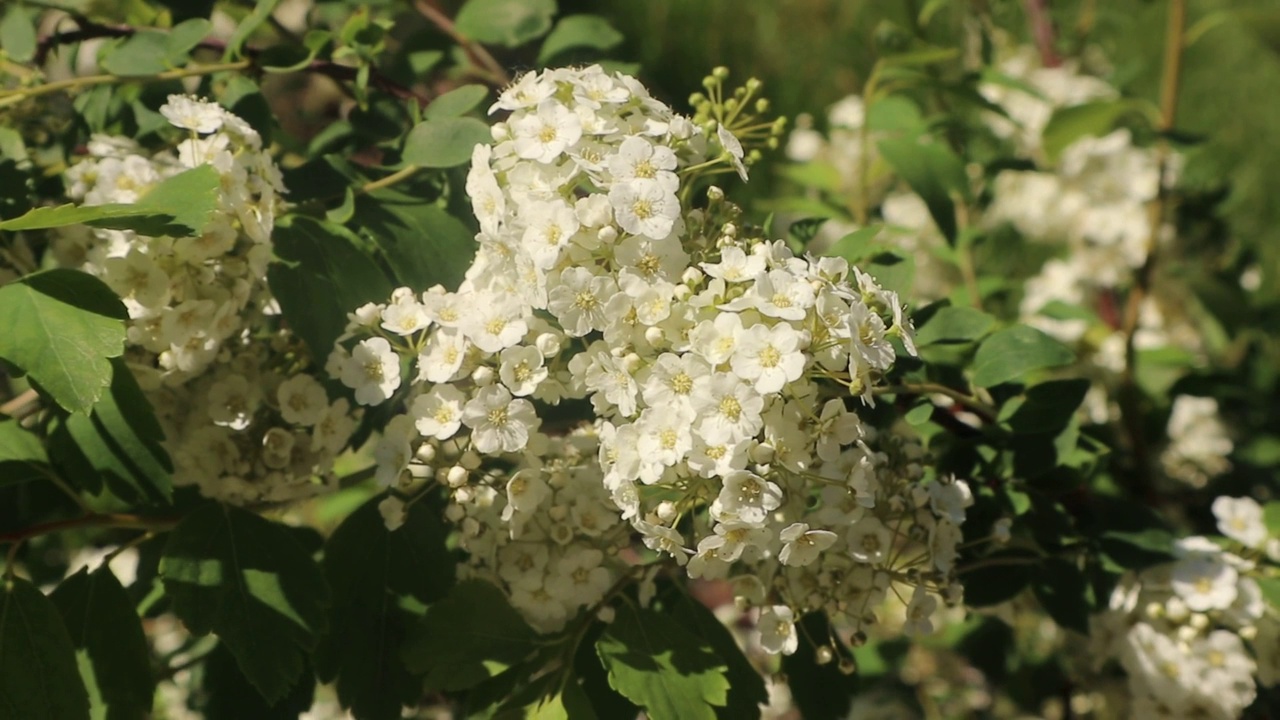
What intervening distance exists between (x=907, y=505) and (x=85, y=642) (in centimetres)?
78

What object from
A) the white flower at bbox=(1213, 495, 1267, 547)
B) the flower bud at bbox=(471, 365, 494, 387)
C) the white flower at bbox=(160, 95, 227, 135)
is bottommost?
the white flower at bbox=(1213, 495, 1267, 547)

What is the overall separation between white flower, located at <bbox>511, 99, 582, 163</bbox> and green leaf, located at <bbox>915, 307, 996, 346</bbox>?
392 mm

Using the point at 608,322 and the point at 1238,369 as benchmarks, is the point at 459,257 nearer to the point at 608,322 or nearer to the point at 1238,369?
the point at 608,322

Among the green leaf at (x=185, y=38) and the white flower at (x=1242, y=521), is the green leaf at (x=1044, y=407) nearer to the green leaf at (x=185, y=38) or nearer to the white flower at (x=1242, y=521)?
the white flower at (x=1242, y=521)

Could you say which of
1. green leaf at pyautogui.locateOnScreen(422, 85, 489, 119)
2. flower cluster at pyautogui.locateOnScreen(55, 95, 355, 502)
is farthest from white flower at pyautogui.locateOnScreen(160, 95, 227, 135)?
green leaf at pyautogui.locateOnScreen(422, 85, 489, 119)

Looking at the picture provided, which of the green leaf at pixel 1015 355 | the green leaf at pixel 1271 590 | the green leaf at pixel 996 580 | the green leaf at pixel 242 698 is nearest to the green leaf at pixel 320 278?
the green leaf at pixel 242 698

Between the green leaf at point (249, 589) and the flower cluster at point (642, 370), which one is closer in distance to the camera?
the flower cluster at point (642, 370)

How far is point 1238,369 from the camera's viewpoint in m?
2.02

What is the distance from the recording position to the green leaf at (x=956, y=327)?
1089mm

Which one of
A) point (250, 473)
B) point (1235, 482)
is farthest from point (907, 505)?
point (1235, 482)

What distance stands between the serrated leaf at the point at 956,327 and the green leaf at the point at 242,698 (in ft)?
2.33

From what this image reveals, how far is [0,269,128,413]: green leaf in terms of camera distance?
897 millimetres

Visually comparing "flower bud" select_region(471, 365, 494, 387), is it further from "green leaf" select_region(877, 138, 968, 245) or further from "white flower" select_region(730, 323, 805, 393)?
"green leaf" select_region(877, 138, 968, 245)

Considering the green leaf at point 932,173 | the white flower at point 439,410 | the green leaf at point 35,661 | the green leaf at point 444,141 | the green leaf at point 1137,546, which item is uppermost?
the green leaf at point 444,141
